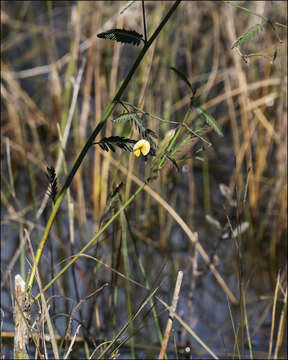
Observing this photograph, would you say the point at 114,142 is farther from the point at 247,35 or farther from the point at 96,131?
the point at 247,35

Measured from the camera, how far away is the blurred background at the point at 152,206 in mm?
1216

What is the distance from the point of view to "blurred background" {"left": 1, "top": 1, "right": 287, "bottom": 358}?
122 cm

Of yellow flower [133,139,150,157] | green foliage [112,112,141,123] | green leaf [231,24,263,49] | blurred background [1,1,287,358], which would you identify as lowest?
blurred background [1,1,287,358]

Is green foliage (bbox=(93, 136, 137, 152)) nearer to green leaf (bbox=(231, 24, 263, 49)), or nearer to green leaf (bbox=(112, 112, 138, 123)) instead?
green leaf (bbox=(112, 112, 138, 123))

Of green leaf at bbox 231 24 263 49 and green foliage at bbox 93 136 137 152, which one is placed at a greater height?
green leaf at bbox 231 24 263 49

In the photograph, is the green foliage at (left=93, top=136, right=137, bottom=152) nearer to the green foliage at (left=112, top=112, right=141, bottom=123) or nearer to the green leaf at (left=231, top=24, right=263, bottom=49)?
the green foliage at (left=112, top=112, right=141, bottom=123)

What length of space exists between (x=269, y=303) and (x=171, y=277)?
0.25 m

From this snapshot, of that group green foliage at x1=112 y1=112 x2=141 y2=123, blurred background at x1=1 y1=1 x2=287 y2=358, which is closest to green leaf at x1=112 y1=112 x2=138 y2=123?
green foliage at x1=112 y1=112 x2=141 y2=123

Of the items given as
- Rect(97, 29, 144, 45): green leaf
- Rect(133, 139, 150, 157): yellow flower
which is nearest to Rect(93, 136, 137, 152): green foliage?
Rect(133, 139, 150, 157): yellow flower

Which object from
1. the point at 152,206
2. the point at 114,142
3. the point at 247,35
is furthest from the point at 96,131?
the point at 152,206

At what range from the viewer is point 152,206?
1.78 m

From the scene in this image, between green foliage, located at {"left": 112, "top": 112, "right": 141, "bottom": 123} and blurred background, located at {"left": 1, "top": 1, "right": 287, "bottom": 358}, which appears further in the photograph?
blurred background, located at {"left": 1, "top": 1, "right": 287, "bottom": 358}

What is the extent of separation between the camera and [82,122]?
1.94m

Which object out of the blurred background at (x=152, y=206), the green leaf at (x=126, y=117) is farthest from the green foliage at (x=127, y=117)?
the blurred background at (x=152, y=206)
